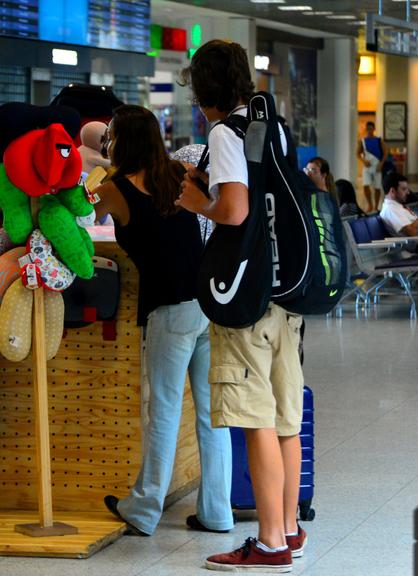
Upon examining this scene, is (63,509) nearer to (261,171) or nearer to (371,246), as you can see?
(261,171)

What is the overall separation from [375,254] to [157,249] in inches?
357

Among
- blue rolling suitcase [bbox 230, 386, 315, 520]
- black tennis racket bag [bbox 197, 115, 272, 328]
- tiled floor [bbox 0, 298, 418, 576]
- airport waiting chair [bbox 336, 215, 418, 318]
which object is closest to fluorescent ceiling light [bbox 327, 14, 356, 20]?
airport waiting chair [bbox 336, 215, 418, 318]

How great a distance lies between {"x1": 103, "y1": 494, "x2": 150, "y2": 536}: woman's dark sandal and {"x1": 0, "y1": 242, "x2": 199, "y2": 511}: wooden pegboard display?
0.17m

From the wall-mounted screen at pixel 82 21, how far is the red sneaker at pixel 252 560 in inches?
369

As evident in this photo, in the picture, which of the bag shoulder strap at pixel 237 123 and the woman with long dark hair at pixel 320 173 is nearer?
the bag shoulder strap at pixel 237 123

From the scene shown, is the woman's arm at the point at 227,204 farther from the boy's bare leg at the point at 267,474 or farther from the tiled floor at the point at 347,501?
the tiled floor at the point at 347,501

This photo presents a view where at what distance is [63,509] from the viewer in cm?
505

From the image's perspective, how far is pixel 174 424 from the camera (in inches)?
184

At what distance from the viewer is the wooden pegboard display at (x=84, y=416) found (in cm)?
496

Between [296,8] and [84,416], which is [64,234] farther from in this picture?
[296,8]

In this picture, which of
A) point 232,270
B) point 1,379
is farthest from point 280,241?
point 1,379

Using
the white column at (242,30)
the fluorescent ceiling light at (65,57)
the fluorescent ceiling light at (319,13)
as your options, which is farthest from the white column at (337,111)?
the fluorescent ceiling light at (65,57)

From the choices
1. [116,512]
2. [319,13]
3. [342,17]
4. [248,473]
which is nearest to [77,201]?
[116,512]

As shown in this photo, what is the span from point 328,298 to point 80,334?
4.10 ft
